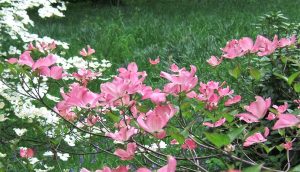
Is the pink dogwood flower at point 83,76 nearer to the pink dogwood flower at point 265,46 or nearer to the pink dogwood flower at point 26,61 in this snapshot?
the pink dogwood flower at point 26,61

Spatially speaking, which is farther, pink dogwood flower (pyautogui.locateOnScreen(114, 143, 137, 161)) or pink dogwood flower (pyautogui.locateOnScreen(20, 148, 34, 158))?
pink dogwood flower (pyautogui.locateOnScreen(20, 148, 34, 158))

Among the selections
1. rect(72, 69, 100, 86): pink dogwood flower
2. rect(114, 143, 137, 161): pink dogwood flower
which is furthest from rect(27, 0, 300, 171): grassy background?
rect(114, 143, 137, 161): pink dogwood flower

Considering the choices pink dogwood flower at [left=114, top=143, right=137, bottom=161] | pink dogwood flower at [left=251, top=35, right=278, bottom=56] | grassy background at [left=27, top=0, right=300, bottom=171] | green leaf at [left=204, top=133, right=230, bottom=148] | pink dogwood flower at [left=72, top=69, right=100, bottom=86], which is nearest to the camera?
green leaf at [left=204, top=133, right=230, bottom=148]

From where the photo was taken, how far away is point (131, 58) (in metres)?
5.90

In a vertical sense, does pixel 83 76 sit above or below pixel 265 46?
below

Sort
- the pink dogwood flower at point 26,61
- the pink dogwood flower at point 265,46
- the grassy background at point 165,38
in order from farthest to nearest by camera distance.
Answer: the grassy background at point 165,38
the pink dogwood flower at point 265,46
the pink dogwood flower at point 26,61

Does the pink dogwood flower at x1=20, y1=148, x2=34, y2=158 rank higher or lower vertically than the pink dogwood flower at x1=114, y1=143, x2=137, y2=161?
lower

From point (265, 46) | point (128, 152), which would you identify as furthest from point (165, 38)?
point (128, 152)

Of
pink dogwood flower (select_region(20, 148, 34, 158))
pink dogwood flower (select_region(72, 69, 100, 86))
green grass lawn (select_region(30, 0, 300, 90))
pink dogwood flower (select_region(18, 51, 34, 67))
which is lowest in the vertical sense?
green grass lawn (select_region(30, 0, 300, 90))

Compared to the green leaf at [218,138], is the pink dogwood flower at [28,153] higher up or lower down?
lower down

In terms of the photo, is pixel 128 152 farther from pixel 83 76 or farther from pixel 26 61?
pixel 83 76

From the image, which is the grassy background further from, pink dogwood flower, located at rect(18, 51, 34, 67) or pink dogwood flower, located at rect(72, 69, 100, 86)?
pink dogwood flower, located at rect(18, 51, 34, 67)

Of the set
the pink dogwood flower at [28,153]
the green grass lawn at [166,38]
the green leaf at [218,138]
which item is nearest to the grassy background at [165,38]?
the green grass lawn at [166,38]

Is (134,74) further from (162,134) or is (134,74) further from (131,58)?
(131,58)
